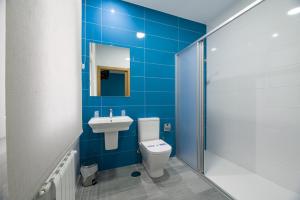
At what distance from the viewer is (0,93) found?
1.33 ft

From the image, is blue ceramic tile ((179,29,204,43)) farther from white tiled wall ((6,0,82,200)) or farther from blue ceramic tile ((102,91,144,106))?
white tiled wall ((6,0,82,200))

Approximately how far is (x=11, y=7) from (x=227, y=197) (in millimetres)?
2198

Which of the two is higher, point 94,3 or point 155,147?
point 94,3

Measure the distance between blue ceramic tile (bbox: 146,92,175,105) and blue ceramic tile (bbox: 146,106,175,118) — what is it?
76mm

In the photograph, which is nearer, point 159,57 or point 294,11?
point 294,11

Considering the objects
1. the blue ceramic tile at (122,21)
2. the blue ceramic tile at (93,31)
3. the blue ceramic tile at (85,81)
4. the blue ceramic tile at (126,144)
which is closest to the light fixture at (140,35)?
the blue ceramic tile at (122,21)

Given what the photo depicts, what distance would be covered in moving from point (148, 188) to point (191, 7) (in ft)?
9.45

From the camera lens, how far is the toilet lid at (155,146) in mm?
1719

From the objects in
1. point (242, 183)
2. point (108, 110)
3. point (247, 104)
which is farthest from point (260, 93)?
point (108, 110)

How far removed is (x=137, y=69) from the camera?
85.7 inches

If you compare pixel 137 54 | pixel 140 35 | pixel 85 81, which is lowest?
pixel 85 81

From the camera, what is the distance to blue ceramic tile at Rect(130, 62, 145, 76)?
214 centimetres

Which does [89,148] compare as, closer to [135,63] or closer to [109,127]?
[109,127]

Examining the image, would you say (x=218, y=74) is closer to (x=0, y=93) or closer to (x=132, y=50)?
(x=132, y=50)
